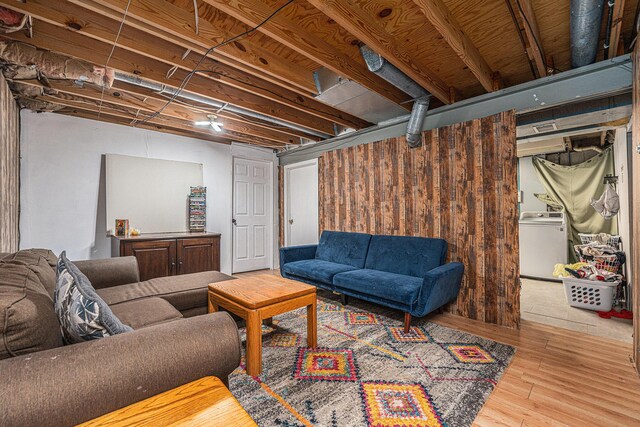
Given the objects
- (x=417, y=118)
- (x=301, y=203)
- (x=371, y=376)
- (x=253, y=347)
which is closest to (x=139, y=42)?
(x=253, y=347)

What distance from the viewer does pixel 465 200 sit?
314cm

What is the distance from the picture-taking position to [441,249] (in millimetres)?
A: 3160

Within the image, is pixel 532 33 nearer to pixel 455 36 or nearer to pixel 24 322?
pixel 455 36

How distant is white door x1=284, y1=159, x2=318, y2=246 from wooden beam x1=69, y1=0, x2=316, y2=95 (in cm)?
244

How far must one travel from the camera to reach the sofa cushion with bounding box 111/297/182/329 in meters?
1.80

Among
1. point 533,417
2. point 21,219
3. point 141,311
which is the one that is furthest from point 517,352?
point 21,219

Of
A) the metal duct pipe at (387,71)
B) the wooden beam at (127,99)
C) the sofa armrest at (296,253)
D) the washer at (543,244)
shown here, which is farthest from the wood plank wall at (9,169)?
the washer at (543,244)

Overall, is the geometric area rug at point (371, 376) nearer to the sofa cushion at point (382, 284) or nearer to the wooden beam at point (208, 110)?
the sofa cushion at point (382, 284)

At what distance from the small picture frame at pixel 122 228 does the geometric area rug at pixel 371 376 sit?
2.56 m

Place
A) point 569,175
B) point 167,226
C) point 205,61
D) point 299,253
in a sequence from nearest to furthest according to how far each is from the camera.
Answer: point 205,61
point 299,253
point 167,226
point 569,175

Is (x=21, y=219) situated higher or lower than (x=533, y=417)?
higher

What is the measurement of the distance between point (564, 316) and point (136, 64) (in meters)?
5.09

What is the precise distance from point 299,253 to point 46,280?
2868 mm

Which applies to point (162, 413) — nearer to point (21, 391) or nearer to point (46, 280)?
point (21, 391)
